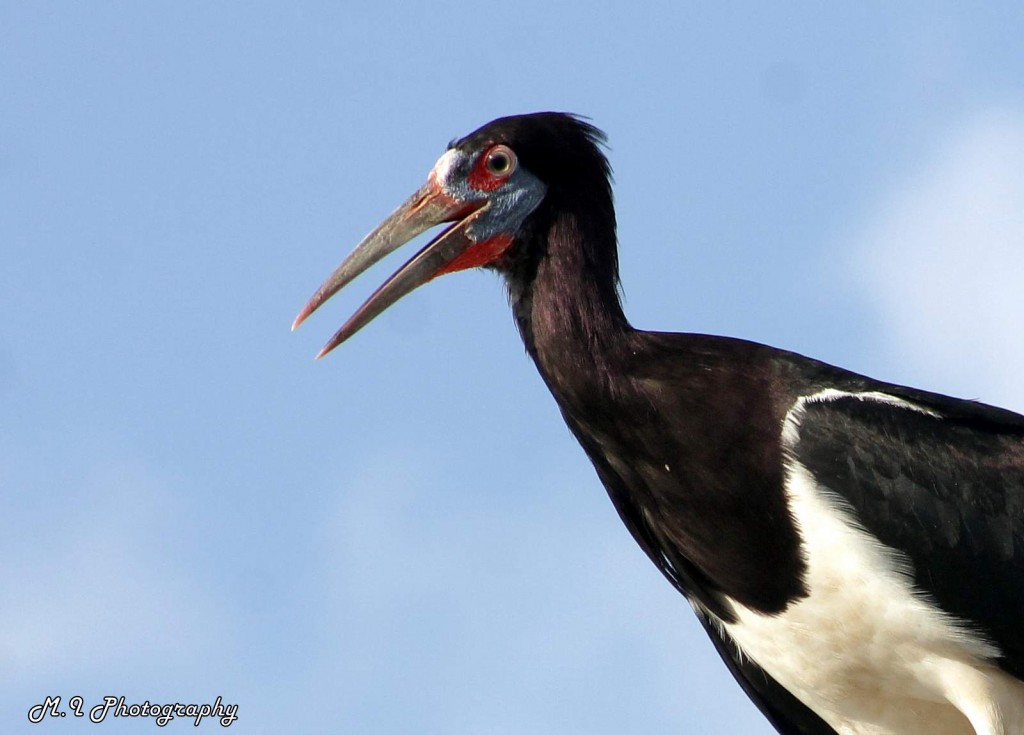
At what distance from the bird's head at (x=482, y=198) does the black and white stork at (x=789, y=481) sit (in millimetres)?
13

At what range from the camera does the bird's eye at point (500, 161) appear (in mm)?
9492

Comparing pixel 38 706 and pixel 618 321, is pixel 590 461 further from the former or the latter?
pixel 38 706

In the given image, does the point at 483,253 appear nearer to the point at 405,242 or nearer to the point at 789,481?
the point at 405,242

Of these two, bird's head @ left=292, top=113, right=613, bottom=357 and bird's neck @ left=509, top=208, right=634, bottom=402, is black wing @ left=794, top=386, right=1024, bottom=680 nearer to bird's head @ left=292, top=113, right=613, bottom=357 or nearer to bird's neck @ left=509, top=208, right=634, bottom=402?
bird's neck @ left=509, top=208, right=634, bottom=402

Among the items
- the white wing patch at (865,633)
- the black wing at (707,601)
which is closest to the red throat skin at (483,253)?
the black wing at (707,601)

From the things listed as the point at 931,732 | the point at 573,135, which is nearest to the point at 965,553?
the point at 931,732

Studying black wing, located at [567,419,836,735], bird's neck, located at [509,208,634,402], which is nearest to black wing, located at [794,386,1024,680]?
black wing, located at [567,419,836,735]

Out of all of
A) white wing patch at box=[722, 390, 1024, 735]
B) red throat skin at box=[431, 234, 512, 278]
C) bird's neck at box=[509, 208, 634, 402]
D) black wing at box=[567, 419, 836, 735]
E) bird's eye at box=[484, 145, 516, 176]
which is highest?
bird's eye at box=[484, 145, 516, 176]

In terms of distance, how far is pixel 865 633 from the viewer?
8.76 m

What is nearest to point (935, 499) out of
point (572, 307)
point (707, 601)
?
point (707, 601)

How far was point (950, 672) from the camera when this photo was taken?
883 centimetres

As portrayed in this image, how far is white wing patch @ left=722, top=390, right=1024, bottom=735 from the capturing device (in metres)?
8.69

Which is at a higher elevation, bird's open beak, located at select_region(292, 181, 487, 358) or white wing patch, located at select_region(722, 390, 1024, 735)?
bird's open beak, located at select_region(292, 181, 487, 358)

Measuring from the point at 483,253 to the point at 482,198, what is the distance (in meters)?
0.26
